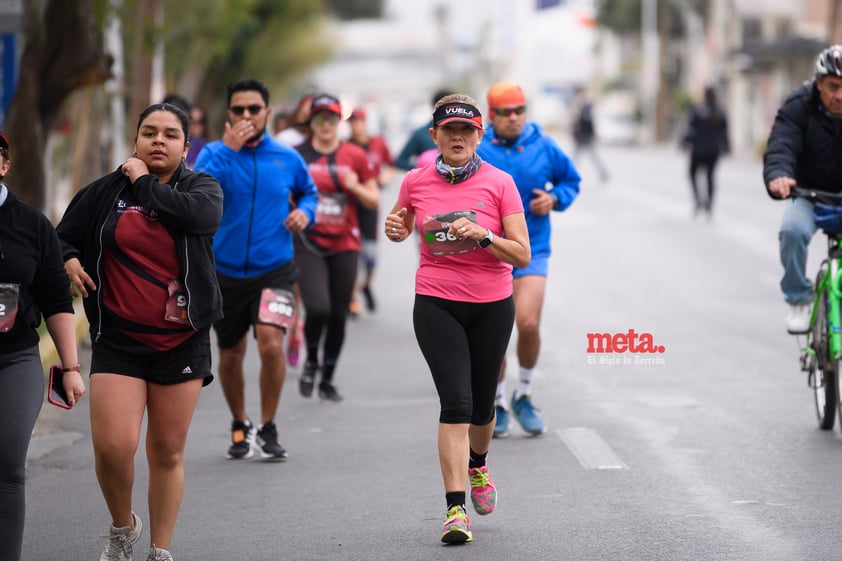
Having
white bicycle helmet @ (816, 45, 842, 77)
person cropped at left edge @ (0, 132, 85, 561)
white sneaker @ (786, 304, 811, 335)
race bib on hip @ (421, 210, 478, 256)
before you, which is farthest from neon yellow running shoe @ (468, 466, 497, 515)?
white bicycle helmet @ (816, 45, 842, 77)

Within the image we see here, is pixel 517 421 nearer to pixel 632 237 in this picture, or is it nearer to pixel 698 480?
pixel 698 480

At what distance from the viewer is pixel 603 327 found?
14703 millimetres

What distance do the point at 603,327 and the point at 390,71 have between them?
158309mm

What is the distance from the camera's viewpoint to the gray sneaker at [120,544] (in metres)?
6.39

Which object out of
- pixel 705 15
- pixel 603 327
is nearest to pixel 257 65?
pixel 603 327

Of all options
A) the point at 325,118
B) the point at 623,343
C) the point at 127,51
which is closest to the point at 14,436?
the point at 325,118

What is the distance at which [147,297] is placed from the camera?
6.23 m

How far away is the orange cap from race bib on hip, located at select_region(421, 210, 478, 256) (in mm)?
2537

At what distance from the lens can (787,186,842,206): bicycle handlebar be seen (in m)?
8.98

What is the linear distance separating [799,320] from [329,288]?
332 cm

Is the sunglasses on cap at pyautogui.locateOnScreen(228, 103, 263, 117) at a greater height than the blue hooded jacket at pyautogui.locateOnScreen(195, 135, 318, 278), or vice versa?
the sunglasses on cap at pyautogui.locateOnScreen(228, 103, 263, 117)

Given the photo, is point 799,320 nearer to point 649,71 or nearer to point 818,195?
point 818,195

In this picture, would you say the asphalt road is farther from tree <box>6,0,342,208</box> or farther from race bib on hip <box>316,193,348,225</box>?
tree <box>6,0,342,208</box>

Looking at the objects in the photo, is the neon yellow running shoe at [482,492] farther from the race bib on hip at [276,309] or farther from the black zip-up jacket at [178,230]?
the race bib on hip at [276,309]
